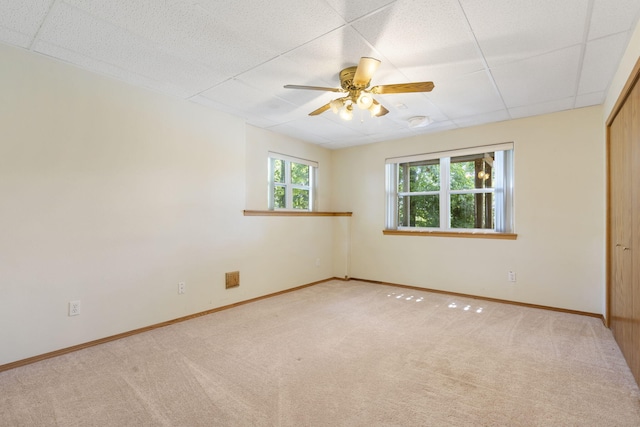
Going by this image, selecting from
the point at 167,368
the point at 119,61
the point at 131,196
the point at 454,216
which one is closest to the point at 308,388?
the point at 167,368

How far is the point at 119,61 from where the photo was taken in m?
2.45

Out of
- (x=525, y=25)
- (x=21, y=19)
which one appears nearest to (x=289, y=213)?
(x=21, y=19)

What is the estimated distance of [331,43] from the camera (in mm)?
2160

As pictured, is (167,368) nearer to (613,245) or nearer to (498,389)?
(498,389)

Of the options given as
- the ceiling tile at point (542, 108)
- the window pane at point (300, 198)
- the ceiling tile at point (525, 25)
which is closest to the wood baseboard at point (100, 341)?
the window pane at point (300, 198)

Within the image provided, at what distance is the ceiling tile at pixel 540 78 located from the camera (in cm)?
238

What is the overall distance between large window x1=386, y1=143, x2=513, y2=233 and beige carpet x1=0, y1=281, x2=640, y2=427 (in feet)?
→ 4.81

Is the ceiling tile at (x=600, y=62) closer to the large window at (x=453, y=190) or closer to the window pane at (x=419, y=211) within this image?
the large window at (x=453, y=190)

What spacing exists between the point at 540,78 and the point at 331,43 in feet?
6.33

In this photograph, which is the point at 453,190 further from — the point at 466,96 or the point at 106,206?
the point at 106,206

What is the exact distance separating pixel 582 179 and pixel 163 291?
4633 millimetres

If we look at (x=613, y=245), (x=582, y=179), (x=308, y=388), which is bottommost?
(x=308, y=388)

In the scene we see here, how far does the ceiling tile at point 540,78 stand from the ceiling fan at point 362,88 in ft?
3.00

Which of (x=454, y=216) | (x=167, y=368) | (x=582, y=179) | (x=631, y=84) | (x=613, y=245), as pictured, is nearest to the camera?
(x=631, y=84)
